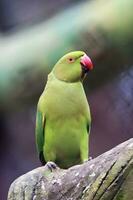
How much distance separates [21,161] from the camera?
2.54 m

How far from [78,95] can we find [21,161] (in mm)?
920

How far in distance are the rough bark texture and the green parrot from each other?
440 millimetres

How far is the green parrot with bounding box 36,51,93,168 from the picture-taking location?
5.41 ft

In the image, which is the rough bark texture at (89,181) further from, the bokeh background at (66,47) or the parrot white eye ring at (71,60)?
the parrot white eye ring at (71,60)

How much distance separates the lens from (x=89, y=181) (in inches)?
44.2

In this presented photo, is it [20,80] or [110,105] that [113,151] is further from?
[110,105]

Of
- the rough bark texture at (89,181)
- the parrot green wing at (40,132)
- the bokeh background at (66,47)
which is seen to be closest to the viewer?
the rough bark texture at (89,181)

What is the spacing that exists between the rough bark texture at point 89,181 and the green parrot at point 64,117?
0.44 metres

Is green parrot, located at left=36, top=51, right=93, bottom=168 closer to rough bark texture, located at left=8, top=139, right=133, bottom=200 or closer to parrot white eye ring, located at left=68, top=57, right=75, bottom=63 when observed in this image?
parrot white eye ring, located at left=68, top=57, right=75, bottom=63

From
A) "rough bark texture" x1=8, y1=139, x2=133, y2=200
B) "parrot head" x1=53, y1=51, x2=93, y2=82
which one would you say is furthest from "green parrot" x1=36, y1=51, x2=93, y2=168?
"rough bark texture" x1=8, y1=139, x2=133, y2=200

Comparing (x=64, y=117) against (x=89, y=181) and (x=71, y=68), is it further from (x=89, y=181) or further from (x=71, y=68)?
(x=89, y=181)

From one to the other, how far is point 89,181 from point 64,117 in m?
0.58

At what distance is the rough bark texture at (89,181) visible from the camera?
1089 mm

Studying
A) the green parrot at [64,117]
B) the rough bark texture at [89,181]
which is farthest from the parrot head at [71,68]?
the rough bark texture at [89,181]
